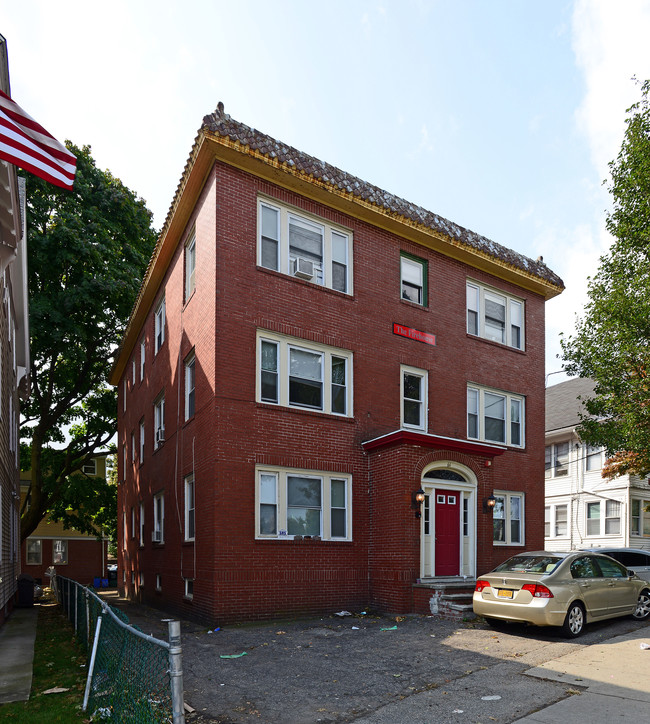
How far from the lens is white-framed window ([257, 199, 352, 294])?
606 inches

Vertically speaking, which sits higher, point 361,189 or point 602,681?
point 361,189

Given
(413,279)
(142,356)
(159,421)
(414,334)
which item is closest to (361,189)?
(413,279)

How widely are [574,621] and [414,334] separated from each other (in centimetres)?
850

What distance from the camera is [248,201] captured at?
15.0m

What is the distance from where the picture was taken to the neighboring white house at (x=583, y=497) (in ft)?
101

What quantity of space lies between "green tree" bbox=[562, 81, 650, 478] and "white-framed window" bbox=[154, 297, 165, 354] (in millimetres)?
12920

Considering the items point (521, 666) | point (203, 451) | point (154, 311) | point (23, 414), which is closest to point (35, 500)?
point (23, 414)

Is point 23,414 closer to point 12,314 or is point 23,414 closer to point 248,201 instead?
point 12,314

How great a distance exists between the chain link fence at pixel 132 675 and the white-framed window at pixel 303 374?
7299 mm

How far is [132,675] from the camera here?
19.4 ft

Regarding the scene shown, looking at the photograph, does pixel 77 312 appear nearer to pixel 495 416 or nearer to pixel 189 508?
pixel 189 508

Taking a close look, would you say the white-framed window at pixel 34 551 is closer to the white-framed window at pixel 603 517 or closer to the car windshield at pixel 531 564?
the white-framed window at pixel 603 517

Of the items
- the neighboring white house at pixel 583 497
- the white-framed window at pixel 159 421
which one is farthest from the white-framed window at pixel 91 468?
the neighboring white house at pixel 583 497

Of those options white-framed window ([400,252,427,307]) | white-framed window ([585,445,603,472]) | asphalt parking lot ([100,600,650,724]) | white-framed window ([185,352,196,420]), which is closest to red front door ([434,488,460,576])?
asphalt parking lot ([100,600,650,724])
